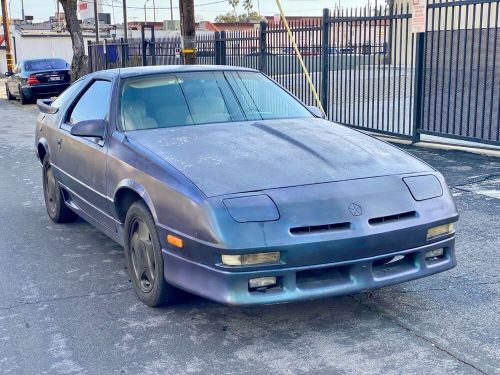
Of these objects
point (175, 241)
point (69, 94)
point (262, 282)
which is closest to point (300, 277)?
point (262, 282)

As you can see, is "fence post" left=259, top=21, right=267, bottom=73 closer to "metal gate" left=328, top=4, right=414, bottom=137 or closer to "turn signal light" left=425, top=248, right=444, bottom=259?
"metal gate" left=328, top=4, right=414, bottom=137

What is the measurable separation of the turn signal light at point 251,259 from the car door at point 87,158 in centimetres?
158

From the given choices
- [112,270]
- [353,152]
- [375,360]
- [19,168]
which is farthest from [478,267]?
[19,168]

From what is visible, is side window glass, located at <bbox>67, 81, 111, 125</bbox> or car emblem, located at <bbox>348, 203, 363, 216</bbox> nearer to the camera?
car emblem, located at <bbox>348, 203, 363, 216</bbox>

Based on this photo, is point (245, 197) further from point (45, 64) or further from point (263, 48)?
point (45, 64)

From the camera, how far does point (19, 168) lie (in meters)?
10.2

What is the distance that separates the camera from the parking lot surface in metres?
3.71

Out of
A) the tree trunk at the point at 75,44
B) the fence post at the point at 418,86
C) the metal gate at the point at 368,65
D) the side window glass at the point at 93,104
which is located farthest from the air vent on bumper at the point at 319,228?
the tree trunk at the point at 75,44

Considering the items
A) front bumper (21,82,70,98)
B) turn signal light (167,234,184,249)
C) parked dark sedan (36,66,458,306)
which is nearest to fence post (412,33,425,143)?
parked dark sedan (36,66,458,306)

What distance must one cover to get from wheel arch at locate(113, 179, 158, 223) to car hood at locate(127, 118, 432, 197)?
259mm

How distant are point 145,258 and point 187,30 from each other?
949 centimetres

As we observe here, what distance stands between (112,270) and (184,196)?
1736 millimetres

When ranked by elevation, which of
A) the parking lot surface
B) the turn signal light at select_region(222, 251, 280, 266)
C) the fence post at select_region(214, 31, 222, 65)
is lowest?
the parking lot surface

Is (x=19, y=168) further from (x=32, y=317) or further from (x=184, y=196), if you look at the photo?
(x=184, y=196)
